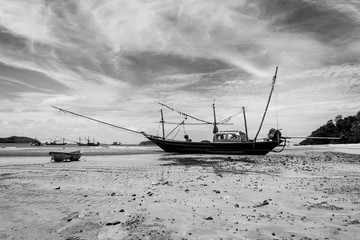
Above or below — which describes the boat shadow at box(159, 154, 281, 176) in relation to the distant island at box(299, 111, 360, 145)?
below

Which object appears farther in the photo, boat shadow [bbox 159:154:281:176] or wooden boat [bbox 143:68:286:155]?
wooden boat [bbox 143:68:286:155]

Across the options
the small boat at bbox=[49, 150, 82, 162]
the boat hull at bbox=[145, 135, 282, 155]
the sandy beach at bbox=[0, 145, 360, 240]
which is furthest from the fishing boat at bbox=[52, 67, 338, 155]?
the sandy beach at bbox=[0, 145, 360, 240]

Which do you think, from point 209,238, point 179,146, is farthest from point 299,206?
point 179,146

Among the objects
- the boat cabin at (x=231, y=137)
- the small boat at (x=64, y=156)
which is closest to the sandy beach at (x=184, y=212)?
the small boat at (x=64, y=156)

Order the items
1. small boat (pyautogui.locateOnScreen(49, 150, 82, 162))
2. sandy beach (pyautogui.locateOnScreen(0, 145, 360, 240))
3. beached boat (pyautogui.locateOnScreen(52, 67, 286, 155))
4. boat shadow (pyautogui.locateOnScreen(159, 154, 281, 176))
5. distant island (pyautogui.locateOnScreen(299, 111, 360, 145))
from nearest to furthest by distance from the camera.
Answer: sandy beach (pyautogui.locateOnScreen(0, 145, 360, 240)) < boat shadow (pyautogui.locateOnScreen(159, 154, 281, 176)) < small boat (pyautogui.locateOnScreen(49, 150, 82, 162)) < beached boat (pyautogui.locateOnScreen(52, 67, 286, 155)) < distant island (pyautogui.locateOnScreen(299, 111, 360, 145))

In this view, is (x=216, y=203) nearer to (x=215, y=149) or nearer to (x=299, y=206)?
(x=299, y=206)

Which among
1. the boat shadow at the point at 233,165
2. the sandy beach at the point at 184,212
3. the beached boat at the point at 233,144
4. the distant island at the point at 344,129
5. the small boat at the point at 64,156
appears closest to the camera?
the sandy beach at the point at 184,212

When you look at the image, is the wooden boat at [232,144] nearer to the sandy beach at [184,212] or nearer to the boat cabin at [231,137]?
the boat cabin at [231,137]

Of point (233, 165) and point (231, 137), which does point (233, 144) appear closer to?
point (231, 137)

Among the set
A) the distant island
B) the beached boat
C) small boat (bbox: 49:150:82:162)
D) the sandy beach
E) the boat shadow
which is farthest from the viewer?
the distant island

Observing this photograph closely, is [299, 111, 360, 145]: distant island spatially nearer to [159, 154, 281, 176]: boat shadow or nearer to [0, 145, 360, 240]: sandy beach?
[159, 154, 281, 176]: boat shadow

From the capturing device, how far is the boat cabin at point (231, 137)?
113 ft

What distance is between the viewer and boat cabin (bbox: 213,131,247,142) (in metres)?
34.6

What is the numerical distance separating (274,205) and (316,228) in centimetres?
162
